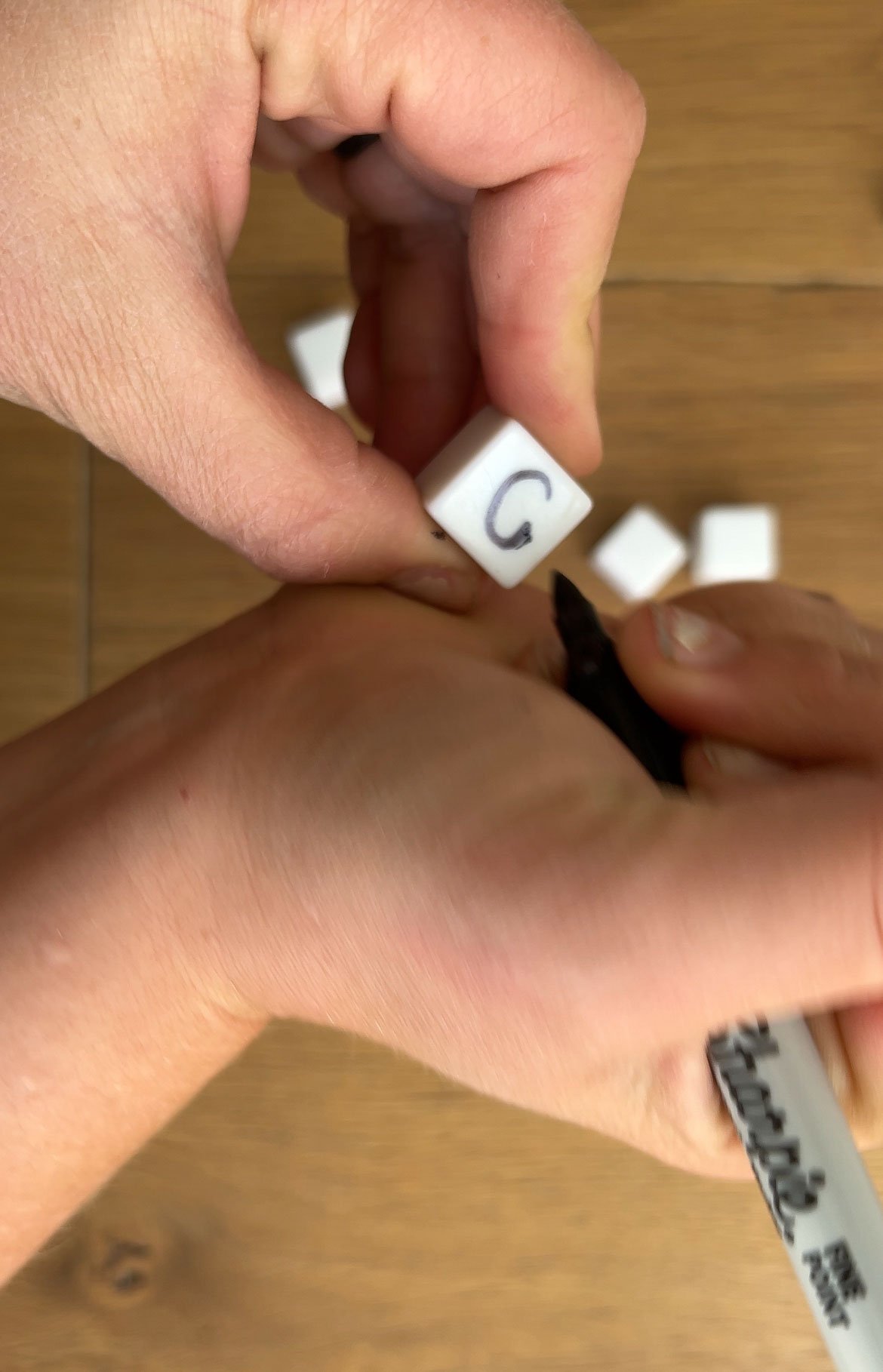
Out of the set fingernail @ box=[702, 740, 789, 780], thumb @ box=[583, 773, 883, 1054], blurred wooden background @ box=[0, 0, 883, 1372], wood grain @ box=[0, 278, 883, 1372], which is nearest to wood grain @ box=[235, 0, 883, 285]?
blurred wooden background @ box=[0, 0, 883, 1372]

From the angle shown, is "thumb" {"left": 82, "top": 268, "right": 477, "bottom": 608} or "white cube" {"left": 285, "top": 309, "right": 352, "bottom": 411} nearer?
"thumb" {"left": 82, "top": 268, "right": 477, "bottom": 608}

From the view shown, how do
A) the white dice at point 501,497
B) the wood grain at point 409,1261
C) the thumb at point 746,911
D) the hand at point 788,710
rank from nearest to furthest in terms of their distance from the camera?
the thumb at point 746,911 < the hand at point 788,710 < the white dice at point 501,497 < the wood grain at point 409,1261

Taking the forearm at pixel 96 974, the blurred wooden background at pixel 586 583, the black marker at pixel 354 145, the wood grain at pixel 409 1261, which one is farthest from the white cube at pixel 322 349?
the wood grain at pixel 409 1261

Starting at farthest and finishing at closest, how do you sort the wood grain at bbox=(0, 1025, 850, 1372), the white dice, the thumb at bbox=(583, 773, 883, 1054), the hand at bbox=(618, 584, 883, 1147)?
the wood grain at bbox=(0, 1025, 850, 1372), the white dice, the hand at bbox=(618, 584, 883, 1147), the thumb at bbox=(583, 773, 883, 1054)

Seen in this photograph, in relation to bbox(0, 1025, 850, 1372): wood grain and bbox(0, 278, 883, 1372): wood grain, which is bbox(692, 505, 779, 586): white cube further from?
bbox(0, 1025, 850, 1372): wood grain

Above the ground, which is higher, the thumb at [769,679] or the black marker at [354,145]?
the black marker at [354,145]

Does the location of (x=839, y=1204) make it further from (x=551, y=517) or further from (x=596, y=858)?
(x=551, y=517)

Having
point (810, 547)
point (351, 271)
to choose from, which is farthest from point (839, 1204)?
point (351, 271)

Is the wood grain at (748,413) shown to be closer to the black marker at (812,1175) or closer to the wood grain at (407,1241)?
the wood grain at (407,1241)
